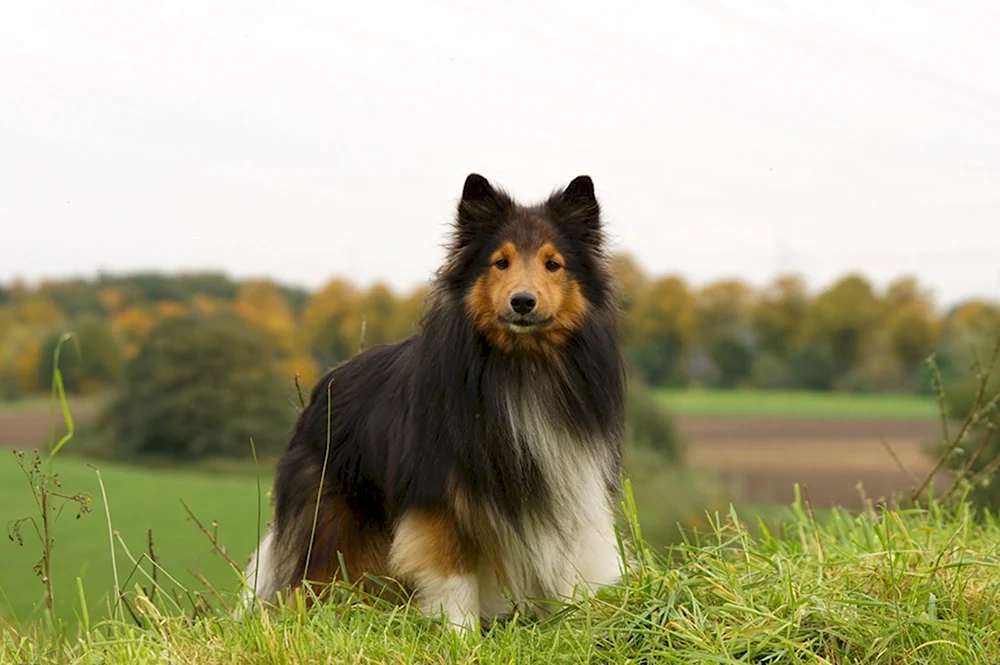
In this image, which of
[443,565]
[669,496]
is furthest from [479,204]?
[669,496]

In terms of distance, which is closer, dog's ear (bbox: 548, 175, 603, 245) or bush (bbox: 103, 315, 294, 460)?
dog's ear (bbox: 548, 175, 603, 245)

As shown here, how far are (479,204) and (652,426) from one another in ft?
47.3

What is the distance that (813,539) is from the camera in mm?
6027

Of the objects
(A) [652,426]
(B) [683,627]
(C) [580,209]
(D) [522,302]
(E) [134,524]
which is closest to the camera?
(B) [683,627]

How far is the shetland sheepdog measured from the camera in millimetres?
4797

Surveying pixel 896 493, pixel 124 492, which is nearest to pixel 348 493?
pixel 896 493

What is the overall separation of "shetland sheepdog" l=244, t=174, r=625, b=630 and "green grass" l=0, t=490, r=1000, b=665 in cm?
27

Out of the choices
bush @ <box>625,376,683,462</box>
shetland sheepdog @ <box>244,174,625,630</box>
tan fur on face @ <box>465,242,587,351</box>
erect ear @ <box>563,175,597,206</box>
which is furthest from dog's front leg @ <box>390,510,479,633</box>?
bush @ <box>625,376,683,462</box>

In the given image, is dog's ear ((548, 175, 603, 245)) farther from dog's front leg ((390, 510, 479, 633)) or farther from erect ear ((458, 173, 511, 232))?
dog's front leg ((390, 510, 479, 633))

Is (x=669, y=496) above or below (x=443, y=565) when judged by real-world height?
below

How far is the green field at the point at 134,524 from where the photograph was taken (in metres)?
6.68

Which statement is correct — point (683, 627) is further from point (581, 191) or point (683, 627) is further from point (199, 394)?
point (199, 394)

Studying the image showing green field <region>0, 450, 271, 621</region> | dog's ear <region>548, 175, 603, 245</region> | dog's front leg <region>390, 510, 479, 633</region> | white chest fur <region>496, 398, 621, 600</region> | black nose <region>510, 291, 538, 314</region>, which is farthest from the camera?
green field <region>0, 450, 271, 621</region>

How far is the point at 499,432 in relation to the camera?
4.89m
